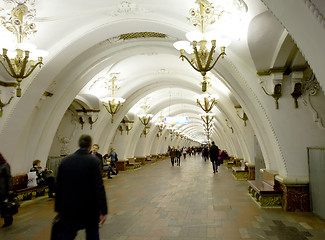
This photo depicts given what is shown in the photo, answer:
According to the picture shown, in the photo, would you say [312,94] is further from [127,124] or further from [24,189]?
[127,124]

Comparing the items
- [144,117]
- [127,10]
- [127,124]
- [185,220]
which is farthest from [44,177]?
[127,124]

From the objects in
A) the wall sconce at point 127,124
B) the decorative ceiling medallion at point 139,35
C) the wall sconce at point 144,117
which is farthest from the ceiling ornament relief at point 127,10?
the wall sconce at point 127,124

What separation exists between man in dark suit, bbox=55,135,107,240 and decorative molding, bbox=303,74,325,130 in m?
4.63

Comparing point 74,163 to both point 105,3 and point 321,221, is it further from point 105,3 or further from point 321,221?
point 321,221

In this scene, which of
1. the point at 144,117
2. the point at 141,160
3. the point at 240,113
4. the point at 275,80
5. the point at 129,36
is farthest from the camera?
the point at 141,160

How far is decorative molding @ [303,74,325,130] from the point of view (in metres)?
5.19

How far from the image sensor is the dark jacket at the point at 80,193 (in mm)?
2424

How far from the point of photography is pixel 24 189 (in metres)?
6.73

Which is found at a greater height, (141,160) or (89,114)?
(89,114)

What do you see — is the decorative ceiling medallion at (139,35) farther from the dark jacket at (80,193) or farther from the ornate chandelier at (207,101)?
the dark jacket at (80,193)

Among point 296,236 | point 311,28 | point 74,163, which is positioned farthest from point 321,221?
point 74,163

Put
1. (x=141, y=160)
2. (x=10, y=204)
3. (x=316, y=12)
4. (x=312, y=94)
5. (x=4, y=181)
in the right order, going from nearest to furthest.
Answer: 1. (x=316, y=12)
2. (x=4, y=181)
3. (x=10, y=204)
4. (x=312, y=94)
5. (x=141, y=160)

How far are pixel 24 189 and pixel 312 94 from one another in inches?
281

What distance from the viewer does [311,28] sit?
7.49 ft
